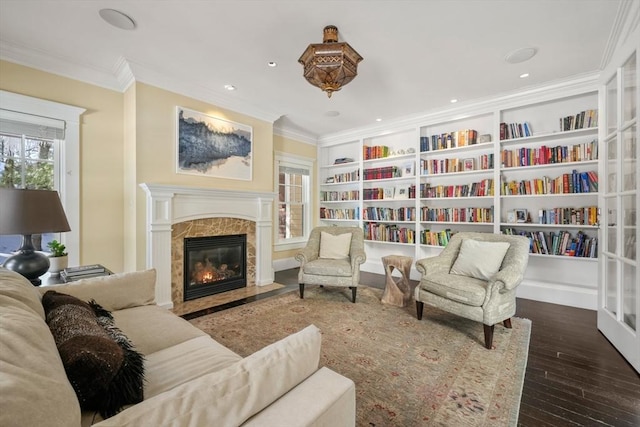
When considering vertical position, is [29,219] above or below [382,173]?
below

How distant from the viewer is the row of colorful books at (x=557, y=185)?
10.0ft

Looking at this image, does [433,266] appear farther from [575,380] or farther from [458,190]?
[458,190]

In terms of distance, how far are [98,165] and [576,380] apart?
14.7 feet

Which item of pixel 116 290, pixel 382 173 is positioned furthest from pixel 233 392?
pixel 382 173

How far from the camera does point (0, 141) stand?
254cm

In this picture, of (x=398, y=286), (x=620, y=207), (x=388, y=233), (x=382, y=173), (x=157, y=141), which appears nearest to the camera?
(x=620, y=207)

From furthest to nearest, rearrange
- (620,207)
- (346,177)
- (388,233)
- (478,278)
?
(346,177) < (388,233) < (478,278) < (620,207)

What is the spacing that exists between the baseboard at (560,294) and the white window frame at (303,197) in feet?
11.4

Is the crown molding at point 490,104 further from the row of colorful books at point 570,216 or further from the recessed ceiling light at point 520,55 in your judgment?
the row of colorful books at point 570,216

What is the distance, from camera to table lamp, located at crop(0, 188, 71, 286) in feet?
5.44

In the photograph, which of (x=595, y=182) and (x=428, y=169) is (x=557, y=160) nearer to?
(x=595, y=182)

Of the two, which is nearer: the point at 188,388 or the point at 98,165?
the point at 188,388

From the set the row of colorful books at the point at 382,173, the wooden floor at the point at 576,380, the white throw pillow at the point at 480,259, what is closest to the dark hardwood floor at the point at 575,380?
the wooden floor at the point at 576,380

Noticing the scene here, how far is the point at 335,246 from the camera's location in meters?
3.72
